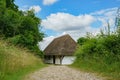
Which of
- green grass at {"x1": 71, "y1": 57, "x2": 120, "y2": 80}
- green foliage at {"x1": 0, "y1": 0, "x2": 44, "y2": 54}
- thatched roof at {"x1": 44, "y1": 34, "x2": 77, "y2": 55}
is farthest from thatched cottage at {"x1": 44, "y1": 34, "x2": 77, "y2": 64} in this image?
green grass at {"x1": 71, "y1": 57, "x2": 120, "y2": 80}

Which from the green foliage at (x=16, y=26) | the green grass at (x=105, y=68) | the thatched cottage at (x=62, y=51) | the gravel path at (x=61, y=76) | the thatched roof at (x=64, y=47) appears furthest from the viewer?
the thatched roof at (x=64, y=47)

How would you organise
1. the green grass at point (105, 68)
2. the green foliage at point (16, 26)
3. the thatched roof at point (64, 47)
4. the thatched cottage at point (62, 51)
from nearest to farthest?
the green grass at point (105, 68), the green foliage at point (16, 26), the thatched cottage at point (62, 51), the thatched roof at point (64, 47)

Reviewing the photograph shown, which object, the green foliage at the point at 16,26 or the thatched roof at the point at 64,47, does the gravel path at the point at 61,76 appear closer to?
the green foliage at the point at 16,26

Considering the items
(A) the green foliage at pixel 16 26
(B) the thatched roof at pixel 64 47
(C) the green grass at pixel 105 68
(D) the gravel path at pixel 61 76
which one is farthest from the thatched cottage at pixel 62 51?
(D) the gravel path at pixel 61 76

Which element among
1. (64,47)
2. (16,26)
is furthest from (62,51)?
(16,26)

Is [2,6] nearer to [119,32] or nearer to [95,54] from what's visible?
[95,54]

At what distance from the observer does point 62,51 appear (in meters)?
49.0

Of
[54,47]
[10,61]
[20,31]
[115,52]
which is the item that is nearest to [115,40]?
[115,52]

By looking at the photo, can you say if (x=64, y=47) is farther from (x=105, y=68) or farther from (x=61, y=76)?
(x=61, y=76)

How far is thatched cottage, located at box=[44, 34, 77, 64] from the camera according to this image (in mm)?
48344

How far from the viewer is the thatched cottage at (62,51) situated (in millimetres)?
48344

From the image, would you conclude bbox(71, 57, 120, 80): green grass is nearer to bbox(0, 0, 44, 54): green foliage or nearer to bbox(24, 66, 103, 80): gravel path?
bbox(24, 66, 103, 80): gravel path

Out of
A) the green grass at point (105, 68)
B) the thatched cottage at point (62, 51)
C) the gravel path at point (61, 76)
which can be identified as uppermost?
the thatched cottage at point (62, 51)

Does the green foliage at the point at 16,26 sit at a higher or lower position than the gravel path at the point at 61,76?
higher
